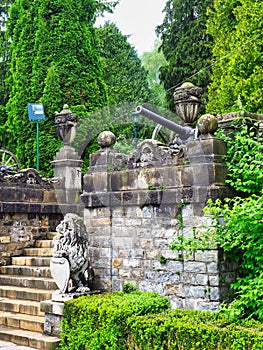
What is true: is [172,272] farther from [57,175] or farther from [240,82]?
[240,82]

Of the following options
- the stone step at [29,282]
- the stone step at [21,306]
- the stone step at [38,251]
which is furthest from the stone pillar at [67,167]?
the stone step at [21,306]

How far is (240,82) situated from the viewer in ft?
52.0

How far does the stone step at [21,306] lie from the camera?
319 inches

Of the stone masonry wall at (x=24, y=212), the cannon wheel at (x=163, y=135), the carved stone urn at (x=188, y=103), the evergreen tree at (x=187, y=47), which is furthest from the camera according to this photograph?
the evergreen tree at (x=187, y=47)

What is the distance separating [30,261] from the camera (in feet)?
32.5

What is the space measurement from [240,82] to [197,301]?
34.5ft

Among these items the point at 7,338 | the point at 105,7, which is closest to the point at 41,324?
the point at 7,338

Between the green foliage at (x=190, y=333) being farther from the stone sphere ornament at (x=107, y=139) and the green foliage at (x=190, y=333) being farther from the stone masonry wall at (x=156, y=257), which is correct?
the stone sphere ornament at (x=107, y=139)

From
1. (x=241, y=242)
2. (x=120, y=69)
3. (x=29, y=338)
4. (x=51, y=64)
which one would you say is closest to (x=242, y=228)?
(x=241, y=242)

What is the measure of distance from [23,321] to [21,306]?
0.46m

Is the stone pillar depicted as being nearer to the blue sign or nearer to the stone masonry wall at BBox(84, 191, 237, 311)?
the blue sign

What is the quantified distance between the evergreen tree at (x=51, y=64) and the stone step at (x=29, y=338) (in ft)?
29.7

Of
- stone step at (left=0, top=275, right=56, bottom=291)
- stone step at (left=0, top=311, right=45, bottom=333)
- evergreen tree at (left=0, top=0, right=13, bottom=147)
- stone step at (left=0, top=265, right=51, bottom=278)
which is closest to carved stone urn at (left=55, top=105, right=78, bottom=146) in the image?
stone step at (left=0, top=265, right=51, bottom=278)

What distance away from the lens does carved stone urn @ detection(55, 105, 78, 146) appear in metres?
12.2
